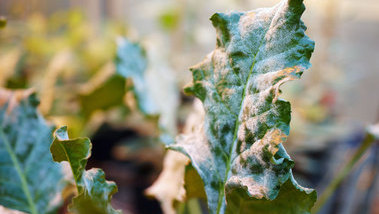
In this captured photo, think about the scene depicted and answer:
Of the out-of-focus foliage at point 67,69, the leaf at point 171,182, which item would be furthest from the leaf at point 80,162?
the out-of-focus foliage at point 67,69

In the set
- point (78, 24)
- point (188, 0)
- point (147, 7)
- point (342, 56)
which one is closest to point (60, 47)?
point (78, 24)

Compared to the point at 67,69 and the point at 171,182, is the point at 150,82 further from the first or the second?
the point at 67,69

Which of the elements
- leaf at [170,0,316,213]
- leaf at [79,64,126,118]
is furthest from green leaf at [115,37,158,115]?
leaf at [170,0,316,213]

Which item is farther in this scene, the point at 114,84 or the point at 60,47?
the point at 60,47

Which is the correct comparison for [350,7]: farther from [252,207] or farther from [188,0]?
[252,207]

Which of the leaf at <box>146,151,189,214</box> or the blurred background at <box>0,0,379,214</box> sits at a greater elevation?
the blurred background at <box>0,0,379,214</box>

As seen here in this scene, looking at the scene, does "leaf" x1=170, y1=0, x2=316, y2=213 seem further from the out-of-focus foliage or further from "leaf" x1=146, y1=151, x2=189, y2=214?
the out-of-focus foliage

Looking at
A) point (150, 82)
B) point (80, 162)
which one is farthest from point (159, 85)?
point (80, 162)

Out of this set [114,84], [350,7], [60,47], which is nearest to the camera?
[114,84]

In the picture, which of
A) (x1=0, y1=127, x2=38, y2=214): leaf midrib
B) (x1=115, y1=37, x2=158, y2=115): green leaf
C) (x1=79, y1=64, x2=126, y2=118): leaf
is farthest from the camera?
(x1=79, y1=64, x2=126, y2=118): leaf
